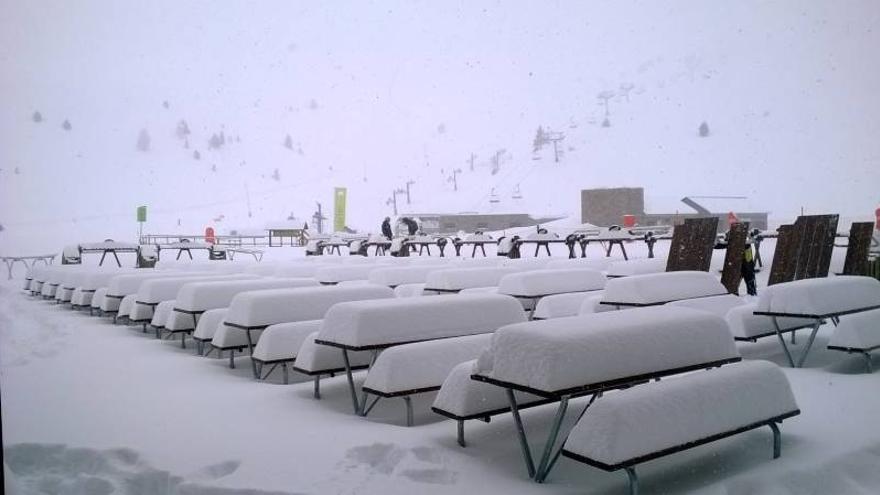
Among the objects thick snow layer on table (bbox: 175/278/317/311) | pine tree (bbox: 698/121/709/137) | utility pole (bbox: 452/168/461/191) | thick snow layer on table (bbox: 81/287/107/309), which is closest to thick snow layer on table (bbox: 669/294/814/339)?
thick snow layer on table (bbox: 175/278/317/311)

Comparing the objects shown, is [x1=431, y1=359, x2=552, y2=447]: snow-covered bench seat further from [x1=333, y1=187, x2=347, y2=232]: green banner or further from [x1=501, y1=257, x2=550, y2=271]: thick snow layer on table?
[x1=333, y1=187, x2=347, y2=232]: green banner

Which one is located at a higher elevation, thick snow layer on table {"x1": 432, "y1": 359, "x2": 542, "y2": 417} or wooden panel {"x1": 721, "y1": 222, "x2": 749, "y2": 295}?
wooden panel {"x1": 721, "y1": 222, "x2": 749, "y2": 295}

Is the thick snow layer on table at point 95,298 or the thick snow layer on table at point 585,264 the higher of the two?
the thick snow layer on table at point 585,264

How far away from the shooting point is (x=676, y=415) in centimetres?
359

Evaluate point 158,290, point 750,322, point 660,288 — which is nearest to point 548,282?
point 660,288

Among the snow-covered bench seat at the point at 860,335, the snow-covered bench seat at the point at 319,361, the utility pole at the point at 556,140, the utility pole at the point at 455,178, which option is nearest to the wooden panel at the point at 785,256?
the snow-covered bench seat at the point at 860,335

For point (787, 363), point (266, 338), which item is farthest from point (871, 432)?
point (266, 338)

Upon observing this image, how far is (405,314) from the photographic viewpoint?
5.53m

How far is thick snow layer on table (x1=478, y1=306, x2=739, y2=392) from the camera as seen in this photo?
3602 mm

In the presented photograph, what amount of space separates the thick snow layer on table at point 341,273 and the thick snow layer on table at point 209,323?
4.40 m

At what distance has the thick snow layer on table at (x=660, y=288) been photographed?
24.5ft

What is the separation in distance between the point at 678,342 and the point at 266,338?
383 cm

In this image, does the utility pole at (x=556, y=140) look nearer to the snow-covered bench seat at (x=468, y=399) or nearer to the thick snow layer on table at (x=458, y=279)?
the thick snow layer on table at (x=458, y=279)

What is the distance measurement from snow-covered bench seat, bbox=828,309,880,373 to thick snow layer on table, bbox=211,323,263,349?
5.49 m
